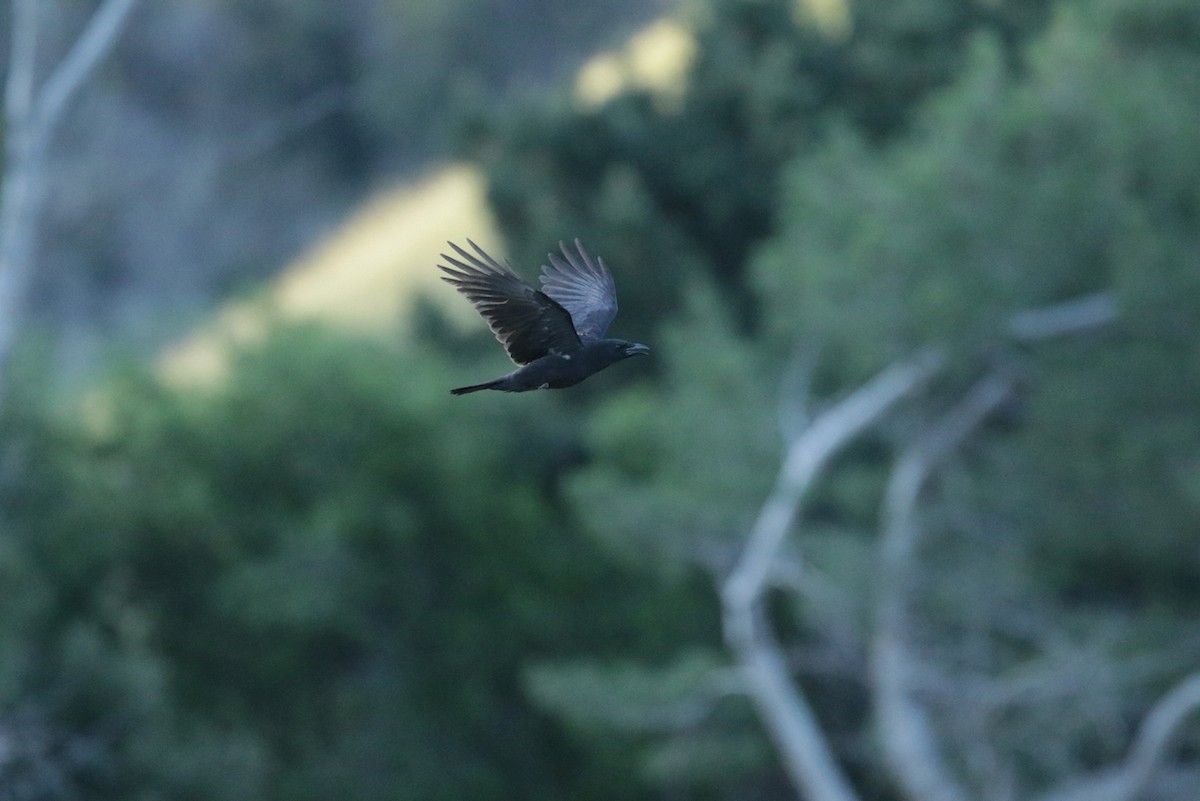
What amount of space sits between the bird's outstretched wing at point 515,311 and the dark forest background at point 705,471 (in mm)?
8541

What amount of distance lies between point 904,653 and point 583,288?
8.83 metres

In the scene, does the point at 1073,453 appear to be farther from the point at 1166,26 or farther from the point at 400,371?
the point at 400,371

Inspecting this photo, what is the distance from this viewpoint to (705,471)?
Result: 15.9m

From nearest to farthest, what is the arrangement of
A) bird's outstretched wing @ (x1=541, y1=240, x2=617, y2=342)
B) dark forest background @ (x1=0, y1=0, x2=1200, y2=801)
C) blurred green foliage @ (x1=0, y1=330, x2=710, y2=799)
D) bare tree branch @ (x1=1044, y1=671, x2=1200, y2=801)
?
bird's outstretched wing @ (x1=541, y1=240, x2=617, y2=342), bare tree branch @ (x1=1044, y1=671, x2=1200, y2=801), dark forest background @ (x1=0, y1=0, x2=1200, y2=801), blurred green foliage @ (x1=0, y1=330, x2=710, y2=799)

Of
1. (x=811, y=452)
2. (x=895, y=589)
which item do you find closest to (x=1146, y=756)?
(x=895, y=589)

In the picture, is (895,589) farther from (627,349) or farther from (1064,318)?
(627,349)

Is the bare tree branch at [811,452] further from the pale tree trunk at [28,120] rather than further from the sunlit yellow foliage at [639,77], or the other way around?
the sunlit yellow foliage at [639,77]

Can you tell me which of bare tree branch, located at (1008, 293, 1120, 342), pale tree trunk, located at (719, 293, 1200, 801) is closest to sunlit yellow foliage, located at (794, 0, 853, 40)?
pale tree trunk, located at (719, 293, 1200, 801)

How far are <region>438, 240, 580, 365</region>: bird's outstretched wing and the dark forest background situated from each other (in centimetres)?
854

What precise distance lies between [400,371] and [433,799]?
4723 mm

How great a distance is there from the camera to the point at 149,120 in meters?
32.3

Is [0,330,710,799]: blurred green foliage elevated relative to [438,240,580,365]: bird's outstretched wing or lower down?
elevated

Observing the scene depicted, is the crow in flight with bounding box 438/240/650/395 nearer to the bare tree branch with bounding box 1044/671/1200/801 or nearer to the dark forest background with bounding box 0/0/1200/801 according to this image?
the dark forest background with bounding box 0/0/1200/801

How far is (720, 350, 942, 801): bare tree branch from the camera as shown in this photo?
1426 cm
